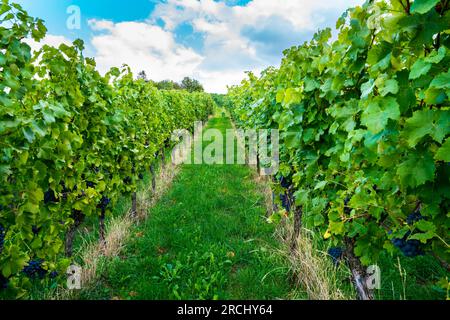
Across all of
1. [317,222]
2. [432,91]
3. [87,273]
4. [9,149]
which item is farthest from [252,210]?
[432,91]

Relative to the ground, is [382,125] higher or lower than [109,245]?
higher

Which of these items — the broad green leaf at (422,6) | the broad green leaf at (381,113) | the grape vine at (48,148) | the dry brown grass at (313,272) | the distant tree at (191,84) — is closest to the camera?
the broad green leaf at (422,6)

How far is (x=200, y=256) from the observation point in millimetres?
4641

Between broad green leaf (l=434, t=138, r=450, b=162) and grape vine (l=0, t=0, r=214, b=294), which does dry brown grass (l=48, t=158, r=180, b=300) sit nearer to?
grape vine (l=0, t=0, r=214, b=294)

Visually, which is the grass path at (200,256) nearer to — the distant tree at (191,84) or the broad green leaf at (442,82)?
the broad green leaf at (442,82)

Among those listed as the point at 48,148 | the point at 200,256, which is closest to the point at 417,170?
the point at 48,148

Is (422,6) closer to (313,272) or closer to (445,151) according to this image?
(445,151)

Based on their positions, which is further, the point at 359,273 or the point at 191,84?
the point at 191,84

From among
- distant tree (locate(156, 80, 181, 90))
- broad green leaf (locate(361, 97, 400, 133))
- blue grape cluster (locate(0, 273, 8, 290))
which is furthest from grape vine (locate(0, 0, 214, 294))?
distant tree (locate(156, 80, 181, 90))

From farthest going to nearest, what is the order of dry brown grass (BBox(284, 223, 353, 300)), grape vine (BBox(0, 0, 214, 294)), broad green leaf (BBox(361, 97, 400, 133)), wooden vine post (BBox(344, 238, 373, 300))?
dry brown grass (BBox(284, 223, 353, 300))
wooden vine post (BBox(344, 238, 373, 300))
grape vine (BBox(0, 0, 214, 294))
broad green leaf (BBox(361, 97, 400, 133))

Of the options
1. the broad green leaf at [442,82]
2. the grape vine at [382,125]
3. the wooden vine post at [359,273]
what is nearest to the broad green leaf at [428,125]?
the grape vine at [382,125]

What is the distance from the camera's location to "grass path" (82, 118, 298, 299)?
3.85m

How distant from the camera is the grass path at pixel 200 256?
3.85 metres

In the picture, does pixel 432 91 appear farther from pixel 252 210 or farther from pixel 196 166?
pixel 196 166
